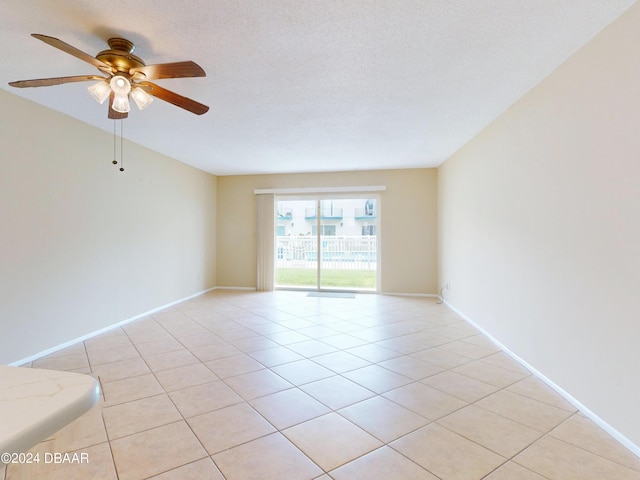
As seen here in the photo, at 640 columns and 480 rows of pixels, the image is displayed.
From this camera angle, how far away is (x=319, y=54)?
2.12 m

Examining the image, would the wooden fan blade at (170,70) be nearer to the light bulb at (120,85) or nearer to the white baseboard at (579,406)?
the light bulb at (120,85)

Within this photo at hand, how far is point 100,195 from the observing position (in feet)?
11.8

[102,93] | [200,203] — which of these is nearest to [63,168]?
[102,93]

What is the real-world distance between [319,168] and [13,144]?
400cm

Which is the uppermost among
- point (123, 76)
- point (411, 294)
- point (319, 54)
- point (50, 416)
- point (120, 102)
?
point (319, 54)

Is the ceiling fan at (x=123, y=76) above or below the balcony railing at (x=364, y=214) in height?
above

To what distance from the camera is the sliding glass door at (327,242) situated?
6.27 m

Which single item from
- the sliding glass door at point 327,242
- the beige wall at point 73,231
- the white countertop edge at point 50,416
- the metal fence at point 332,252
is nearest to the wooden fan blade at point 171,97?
the beige wall at point 73,231

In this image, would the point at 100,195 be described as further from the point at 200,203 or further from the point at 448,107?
the point at 448,107

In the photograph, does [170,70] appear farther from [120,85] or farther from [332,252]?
[332,252]

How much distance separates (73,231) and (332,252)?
4.50 metres

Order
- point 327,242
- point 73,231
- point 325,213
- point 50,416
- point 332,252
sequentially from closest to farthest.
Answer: point 50,416 < point 73,231 < point 325,213 < point 327,242 < point 332,252

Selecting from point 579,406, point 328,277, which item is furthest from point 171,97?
point 328,277

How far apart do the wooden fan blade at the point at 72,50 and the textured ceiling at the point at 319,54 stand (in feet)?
0.64
